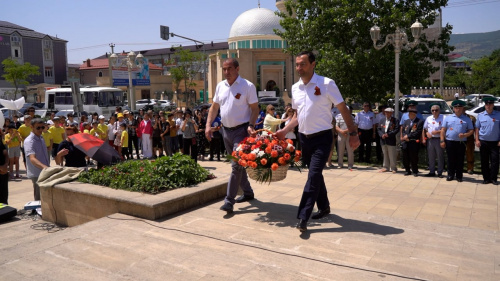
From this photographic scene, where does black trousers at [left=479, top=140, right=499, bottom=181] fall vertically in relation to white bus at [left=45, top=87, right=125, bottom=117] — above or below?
below

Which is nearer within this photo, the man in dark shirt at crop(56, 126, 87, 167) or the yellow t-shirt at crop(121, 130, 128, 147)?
the man in dark shirt at crop(56, 126, 87, 167)

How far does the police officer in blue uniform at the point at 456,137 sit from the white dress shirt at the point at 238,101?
6.27m

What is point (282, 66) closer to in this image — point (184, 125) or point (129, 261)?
point (184, 125)

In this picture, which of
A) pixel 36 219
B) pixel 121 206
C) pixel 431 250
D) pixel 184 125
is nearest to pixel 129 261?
pixel 121 206

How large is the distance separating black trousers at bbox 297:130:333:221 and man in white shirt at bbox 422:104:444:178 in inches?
249

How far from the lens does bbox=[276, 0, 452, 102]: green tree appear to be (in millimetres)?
15023

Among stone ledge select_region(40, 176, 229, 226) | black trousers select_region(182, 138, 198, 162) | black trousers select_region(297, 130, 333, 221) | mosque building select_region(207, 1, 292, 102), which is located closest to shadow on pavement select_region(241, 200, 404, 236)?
black trousers select_region(297, 130, 333, 221)

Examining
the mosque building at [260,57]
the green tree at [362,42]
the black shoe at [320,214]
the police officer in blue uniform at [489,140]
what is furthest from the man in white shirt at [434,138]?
the mosque building at [260,57]

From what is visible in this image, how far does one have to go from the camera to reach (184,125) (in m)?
13.1

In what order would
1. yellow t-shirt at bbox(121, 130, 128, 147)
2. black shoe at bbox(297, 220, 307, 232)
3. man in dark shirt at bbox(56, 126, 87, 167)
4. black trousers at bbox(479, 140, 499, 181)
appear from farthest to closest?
yellow t-shirt at bbox(121, 130, 128, 147), black trousers at bbox(479, 140, 499, 181), man in dark shirt at bbox(56, 126, 87, 167), black shoe at bbox(297, 220, 307, 232)

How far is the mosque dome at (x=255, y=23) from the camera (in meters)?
66.1

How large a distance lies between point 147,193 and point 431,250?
3.83 metres

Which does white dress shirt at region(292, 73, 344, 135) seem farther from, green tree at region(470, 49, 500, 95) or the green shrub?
green tree at region(470, 49, 500, 95)

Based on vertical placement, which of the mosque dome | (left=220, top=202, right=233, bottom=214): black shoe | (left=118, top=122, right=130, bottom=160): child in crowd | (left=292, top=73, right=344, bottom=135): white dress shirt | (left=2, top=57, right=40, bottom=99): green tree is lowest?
A: (left=220, top=202, right=233, bottom=214): black shoe
